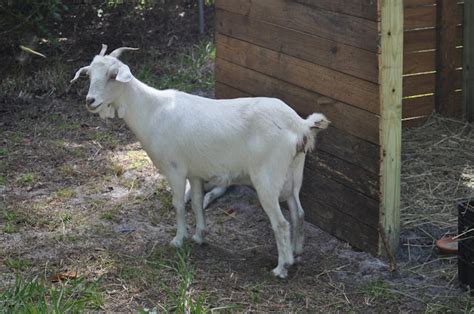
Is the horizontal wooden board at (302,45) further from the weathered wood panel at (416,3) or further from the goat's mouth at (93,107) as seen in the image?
the weathered wood panel at (416,3)

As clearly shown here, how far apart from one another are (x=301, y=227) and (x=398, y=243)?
63 cm

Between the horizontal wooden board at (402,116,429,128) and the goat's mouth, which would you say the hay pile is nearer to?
the horizontal wooden board at (402,116,429,128)

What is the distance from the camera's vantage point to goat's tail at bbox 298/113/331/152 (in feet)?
17.3

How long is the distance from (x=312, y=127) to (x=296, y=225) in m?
0.68

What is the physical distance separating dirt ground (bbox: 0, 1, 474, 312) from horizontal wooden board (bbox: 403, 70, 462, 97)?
34cm

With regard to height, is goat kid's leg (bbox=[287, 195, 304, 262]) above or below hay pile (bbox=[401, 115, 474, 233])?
above

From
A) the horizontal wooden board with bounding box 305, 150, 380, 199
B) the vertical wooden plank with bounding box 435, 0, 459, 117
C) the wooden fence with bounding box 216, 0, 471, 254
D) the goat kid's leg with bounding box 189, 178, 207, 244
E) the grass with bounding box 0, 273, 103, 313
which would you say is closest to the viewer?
the grass with bounding box 0, 273, 103, 313

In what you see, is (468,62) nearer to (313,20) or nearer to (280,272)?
(313,20)

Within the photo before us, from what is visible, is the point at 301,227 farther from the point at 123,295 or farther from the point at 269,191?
the point at 123,295

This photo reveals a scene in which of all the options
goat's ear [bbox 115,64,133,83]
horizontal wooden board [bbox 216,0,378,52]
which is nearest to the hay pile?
horizontal wooden board [bbox 216,0,378,52]

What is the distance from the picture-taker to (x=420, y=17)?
727 cm

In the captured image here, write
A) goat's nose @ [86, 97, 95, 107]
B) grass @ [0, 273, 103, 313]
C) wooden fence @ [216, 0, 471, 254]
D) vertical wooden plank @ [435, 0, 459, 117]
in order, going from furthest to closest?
vertical wooden plank @ [435, 0, 459, 117], goat's nose @ [86, 97, 95, 107], wooden fence @ [216, 0, 471, 254], grass @ [0, 273, 103, 313]

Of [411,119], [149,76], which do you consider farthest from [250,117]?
[149,76]

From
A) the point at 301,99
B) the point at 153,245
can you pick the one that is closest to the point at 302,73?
the point at 301,99
